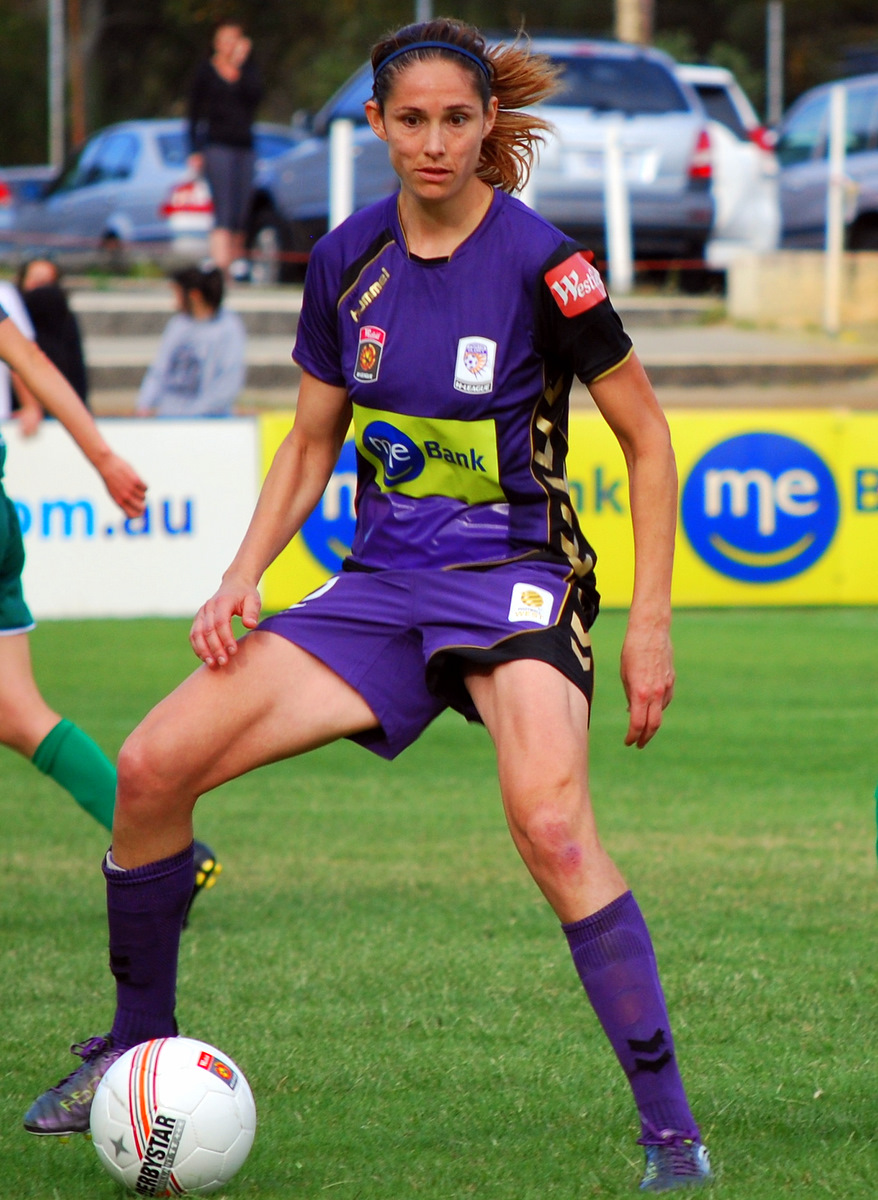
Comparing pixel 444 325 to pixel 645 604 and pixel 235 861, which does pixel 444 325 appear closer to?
pixel 645 604

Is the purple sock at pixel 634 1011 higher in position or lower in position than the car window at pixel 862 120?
lower

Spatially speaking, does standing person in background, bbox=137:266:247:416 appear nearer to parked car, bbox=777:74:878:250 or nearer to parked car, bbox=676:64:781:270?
parked car, bbox=676:64:781:270

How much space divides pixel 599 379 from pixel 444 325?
0.31 metres

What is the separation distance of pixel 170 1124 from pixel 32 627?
2.07 m

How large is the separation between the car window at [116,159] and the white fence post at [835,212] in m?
7.99

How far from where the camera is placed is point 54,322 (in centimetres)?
1144

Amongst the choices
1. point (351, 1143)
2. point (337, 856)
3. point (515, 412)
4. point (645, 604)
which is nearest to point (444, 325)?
point (515, 412)

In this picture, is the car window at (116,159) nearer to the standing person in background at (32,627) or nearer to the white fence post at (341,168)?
the white fence post at (341,168)

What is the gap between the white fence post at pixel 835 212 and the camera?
19.2 metres

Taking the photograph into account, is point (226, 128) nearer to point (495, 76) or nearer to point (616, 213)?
point (616, 213)

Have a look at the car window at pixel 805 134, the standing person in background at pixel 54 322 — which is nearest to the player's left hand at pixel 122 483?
the standing person in background at pixel 54 322

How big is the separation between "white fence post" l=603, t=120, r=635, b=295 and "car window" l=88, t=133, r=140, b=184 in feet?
20.8

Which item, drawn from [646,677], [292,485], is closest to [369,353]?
[292,485]

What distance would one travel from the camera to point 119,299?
782 inches
